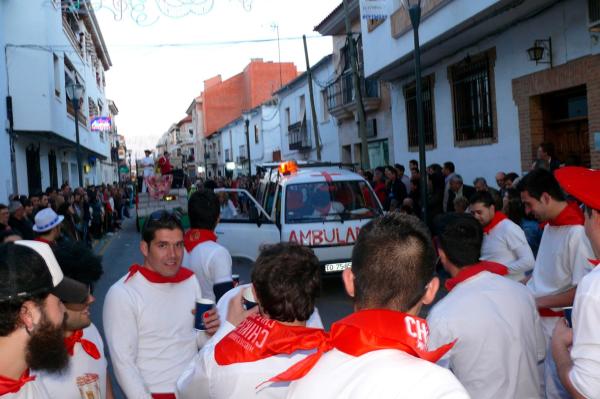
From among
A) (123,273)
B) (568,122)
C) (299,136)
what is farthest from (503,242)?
(299,136)

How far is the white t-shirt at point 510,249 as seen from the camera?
5176mm

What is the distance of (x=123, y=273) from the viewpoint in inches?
551

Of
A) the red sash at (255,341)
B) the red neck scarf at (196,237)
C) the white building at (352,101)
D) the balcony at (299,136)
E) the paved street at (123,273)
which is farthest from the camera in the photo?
the balcony at (299,136)

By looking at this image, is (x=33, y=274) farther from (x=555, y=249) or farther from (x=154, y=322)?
(x=555, y=249)

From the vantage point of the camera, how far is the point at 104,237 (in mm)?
23109

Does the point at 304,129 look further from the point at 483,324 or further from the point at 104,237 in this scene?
the point at 483,324

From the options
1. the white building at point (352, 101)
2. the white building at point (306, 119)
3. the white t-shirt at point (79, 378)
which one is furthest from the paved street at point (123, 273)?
the white building at point (306, 119)

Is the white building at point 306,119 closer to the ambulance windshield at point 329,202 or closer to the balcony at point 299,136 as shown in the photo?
the balcony at point 299,136

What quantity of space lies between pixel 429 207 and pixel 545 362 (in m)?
9.43

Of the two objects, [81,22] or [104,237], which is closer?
[104,237]

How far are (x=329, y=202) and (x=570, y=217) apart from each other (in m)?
6.63

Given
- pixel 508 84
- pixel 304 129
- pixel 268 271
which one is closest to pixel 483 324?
pixel 268 271

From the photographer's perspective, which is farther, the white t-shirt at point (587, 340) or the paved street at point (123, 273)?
the paved street at point (123, 273)

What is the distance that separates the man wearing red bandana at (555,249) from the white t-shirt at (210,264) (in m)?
2.12
